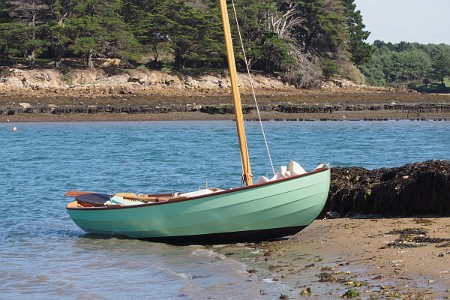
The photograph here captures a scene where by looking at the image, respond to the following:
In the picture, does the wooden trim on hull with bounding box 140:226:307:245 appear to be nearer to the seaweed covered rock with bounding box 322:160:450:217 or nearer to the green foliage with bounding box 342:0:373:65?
the seaweed covered rock with bounding box 322:160:450:217

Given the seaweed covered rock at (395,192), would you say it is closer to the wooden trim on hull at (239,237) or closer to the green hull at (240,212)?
the green hull at (240,212)

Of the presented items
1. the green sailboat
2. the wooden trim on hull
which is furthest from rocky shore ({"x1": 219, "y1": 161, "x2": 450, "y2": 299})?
the green sailboat

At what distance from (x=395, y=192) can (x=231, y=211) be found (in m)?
3.12

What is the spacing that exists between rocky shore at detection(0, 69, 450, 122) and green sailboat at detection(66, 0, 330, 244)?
3874 centimetres

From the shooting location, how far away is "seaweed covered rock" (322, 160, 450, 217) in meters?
15.1

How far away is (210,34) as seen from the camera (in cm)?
6931

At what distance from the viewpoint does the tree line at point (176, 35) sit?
2569 inches

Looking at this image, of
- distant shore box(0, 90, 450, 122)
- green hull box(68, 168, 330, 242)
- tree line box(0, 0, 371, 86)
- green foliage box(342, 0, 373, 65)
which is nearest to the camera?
green hull box(68, 168, 330, 242)

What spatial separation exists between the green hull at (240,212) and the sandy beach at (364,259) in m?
0.39

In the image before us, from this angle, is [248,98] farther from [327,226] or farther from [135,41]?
[327,226]

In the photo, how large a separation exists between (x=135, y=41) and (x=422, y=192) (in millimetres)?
53895

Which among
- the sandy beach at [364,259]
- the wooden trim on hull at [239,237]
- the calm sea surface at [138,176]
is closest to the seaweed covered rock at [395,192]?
the sandy beach at [364,259]

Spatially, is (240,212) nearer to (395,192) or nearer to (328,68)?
(395,192)

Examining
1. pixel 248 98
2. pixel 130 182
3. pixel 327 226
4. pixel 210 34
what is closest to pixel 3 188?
pixel 130 182
